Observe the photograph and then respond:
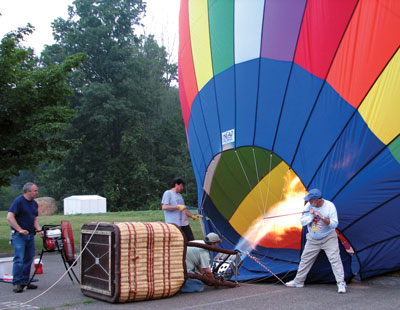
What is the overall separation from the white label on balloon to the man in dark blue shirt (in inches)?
108

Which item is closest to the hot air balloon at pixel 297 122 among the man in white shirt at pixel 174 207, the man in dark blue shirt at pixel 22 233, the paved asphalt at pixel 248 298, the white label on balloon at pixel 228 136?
the white label on balloon at pixel 228 136

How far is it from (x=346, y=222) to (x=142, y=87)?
33.5 meters

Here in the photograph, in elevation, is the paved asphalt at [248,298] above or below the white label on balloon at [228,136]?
below

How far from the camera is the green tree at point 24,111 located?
10.6 meters

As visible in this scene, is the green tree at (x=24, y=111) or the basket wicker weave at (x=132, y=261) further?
the green tree at (x=24, y=111)

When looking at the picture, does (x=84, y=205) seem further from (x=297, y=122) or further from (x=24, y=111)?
(x=297, y=122)

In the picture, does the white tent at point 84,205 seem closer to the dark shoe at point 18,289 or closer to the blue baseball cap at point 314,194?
the dark shoe at point 18,289

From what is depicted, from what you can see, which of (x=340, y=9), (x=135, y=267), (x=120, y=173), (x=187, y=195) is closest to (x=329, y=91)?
(x=340, y=9)

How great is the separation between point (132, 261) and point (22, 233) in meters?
1.57

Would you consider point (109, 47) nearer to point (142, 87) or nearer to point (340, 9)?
point (142, 87)

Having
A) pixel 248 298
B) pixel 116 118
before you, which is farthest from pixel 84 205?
pixel 248 298

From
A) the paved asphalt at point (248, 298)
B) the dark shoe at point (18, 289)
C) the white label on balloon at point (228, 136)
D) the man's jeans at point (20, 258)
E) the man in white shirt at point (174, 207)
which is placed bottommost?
the paved asphalt at point (248, 298)

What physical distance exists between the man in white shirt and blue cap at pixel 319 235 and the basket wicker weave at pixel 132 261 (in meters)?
1.51

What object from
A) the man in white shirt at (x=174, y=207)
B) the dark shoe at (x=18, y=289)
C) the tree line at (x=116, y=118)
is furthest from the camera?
the tree line at (x=116, y=118)
